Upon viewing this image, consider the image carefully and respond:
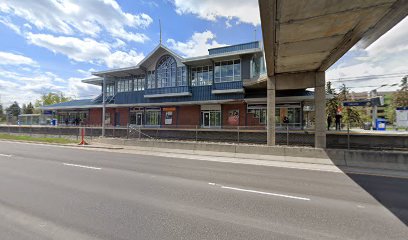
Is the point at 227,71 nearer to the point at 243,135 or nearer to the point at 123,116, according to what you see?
the point at 243,135

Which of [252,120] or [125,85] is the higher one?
[125,85]

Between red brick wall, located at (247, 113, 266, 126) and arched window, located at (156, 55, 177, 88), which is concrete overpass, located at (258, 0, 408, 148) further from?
arched window, located at (156, 55, 177, 88)

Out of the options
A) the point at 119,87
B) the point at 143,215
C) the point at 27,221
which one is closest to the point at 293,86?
the point at 143,215

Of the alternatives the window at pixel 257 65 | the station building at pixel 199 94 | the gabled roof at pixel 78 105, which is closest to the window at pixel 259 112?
the station building at pixel 199 94

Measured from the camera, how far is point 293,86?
15469mm

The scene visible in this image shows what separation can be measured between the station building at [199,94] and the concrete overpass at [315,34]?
795 cm

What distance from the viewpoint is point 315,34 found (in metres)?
10.1

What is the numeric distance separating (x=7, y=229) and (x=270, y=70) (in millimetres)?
13957

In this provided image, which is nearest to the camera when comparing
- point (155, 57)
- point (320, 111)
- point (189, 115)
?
point (320, 111)

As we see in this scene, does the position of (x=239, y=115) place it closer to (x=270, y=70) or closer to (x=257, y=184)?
(x=270, y=70)

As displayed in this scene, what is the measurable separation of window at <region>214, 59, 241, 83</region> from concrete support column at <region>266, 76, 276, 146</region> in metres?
12.2

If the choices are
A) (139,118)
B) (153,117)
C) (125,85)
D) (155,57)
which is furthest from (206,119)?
(125,85)

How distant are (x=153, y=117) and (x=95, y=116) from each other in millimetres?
12393

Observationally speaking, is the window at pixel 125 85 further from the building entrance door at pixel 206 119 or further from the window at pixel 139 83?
the building entrance door at pixel 206 119
